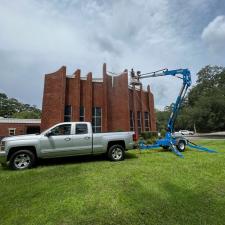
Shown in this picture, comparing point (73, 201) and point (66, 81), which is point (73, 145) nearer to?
point (73, 201)

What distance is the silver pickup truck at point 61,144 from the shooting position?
369 inches

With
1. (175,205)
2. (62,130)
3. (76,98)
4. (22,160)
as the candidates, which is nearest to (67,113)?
(76,98)

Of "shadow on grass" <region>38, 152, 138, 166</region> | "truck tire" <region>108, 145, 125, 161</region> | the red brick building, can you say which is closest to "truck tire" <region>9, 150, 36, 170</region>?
"shadow on grass" <region>38, 152, 138, 166</region>

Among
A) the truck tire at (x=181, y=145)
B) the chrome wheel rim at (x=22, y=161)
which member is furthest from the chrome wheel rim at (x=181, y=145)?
the chrome wheel rim at (x=22, y=161)

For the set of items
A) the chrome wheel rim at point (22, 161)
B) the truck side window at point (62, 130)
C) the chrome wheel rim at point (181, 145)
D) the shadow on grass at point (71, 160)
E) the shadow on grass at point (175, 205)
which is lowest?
the shadow on grass at point (175, 205)

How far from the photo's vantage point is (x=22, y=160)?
9.46 m

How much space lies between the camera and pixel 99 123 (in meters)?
24.6

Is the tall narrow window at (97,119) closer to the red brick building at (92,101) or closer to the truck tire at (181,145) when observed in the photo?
the red brick building at (92,101)

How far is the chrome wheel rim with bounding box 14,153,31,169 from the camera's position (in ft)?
30.7

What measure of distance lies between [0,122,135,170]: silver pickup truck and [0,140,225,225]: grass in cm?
83

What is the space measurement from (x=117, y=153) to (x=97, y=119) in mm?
13860

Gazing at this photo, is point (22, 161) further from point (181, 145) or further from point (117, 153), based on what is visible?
point (181, 145)

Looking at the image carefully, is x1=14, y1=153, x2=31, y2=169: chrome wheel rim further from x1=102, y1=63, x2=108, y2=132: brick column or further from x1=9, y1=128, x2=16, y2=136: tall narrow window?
x1=9, y1=128, x2=16, y2=136: tall narrow window

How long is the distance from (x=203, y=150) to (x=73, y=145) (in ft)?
28.8
